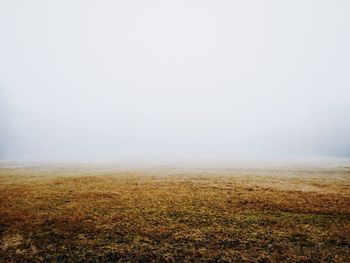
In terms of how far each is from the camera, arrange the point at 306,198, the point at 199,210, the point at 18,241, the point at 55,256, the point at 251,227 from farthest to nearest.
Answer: the point at 306,198 < the point at 199,210 < the point at 251,227 < the point at 18,241 < the point at 55,256

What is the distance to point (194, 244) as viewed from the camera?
13.7 meters

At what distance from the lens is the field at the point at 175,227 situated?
12570 mm

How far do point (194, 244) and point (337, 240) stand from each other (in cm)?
826

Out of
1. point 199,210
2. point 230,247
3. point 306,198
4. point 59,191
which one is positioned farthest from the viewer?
point 59,191

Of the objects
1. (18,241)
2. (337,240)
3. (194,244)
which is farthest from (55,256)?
(337,240)

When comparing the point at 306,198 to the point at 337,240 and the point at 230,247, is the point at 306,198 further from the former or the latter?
the point at 230,247

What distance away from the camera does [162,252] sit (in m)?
12.8

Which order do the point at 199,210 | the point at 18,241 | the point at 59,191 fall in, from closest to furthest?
the point at 18,241 < the point at 199,210 < the point at 59,191

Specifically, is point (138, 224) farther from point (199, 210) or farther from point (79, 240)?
point (199, 210)

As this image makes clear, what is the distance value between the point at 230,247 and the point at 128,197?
47.5 ft

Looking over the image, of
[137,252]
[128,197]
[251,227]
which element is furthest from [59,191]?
[251,227]

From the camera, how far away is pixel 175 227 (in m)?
16.3

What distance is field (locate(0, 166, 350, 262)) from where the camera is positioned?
12570mm

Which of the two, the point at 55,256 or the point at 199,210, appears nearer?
the point at 55,256
